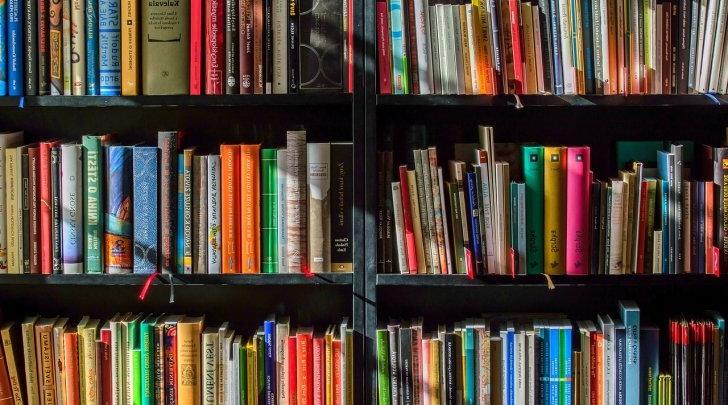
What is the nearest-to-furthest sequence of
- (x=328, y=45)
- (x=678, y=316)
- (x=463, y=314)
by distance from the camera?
(x=328, y=45)
(x=678, y=316)
(x=463, y=314)

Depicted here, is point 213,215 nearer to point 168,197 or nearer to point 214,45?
point 168,197

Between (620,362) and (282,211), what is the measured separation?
0.82m

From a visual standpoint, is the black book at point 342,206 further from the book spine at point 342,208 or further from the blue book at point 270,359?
the blue book at point 270,359

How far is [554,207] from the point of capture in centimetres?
222

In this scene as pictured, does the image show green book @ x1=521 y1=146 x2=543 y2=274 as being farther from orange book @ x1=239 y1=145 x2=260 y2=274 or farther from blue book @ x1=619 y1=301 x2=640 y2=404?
orange book @ x1=239 y1=145 x2=260 y2=274

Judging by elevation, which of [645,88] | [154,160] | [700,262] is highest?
[645,88]

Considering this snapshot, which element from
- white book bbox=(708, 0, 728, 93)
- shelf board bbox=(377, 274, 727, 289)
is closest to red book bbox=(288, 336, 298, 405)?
shelf board bbox=(377, 274, 727, 289)

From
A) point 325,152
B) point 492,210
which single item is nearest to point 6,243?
point 325,152

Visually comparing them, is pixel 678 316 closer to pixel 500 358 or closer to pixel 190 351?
pixel 500 358

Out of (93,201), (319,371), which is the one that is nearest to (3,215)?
(93,201)

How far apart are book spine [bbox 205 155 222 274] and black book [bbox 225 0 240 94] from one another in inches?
6.4

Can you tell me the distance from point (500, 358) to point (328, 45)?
0.79 m

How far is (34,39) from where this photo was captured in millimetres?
2234

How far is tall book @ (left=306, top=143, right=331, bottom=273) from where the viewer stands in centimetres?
223
